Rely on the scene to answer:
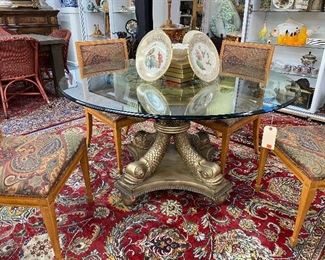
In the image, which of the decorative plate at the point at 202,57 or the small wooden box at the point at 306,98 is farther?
the small wooden box at the point at 306,98

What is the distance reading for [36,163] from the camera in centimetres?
120

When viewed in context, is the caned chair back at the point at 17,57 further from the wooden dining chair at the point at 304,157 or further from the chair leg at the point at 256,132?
the wooden dining chair at the point at 304,157

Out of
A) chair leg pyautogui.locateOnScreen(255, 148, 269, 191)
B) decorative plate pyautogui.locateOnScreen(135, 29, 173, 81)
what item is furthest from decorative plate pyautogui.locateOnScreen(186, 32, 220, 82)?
chair leg pyautogui.locateOnScreen(255, 148, 269, 191)

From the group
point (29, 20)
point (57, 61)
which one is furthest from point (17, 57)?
point (29, 20)

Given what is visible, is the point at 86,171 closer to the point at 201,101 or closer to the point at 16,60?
the point at 201,101

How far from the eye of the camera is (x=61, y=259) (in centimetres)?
126

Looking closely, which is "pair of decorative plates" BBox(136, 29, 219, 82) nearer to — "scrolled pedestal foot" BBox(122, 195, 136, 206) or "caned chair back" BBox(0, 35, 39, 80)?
"scrolled pedestal foot" BBox(122, 195, 136, 206)

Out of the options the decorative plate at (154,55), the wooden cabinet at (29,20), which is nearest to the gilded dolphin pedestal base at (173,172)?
the decorative plate at (154,55)

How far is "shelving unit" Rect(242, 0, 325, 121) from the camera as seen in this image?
287cm

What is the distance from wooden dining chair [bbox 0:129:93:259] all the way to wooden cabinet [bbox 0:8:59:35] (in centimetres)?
392

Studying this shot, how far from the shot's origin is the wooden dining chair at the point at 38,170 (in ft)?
3.63

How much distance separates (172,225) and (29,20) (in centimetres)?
454

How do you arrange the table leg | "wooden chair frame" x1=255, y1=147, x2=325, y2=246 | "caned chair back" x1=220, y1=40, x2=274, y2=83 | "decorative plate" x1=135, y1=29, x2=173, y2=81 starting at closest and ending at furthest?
1. "wooden chair frame" x1=255, y1=147, x2=325, y2=246
2. "decorative plate" x1=135, y1=29, x2=173, y2=81
3. "caned chair back" x1=220, y1=40, x2=274, y2=83
4. the table leg

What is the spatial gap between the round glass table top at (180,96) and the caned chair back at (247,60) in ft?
0.32
